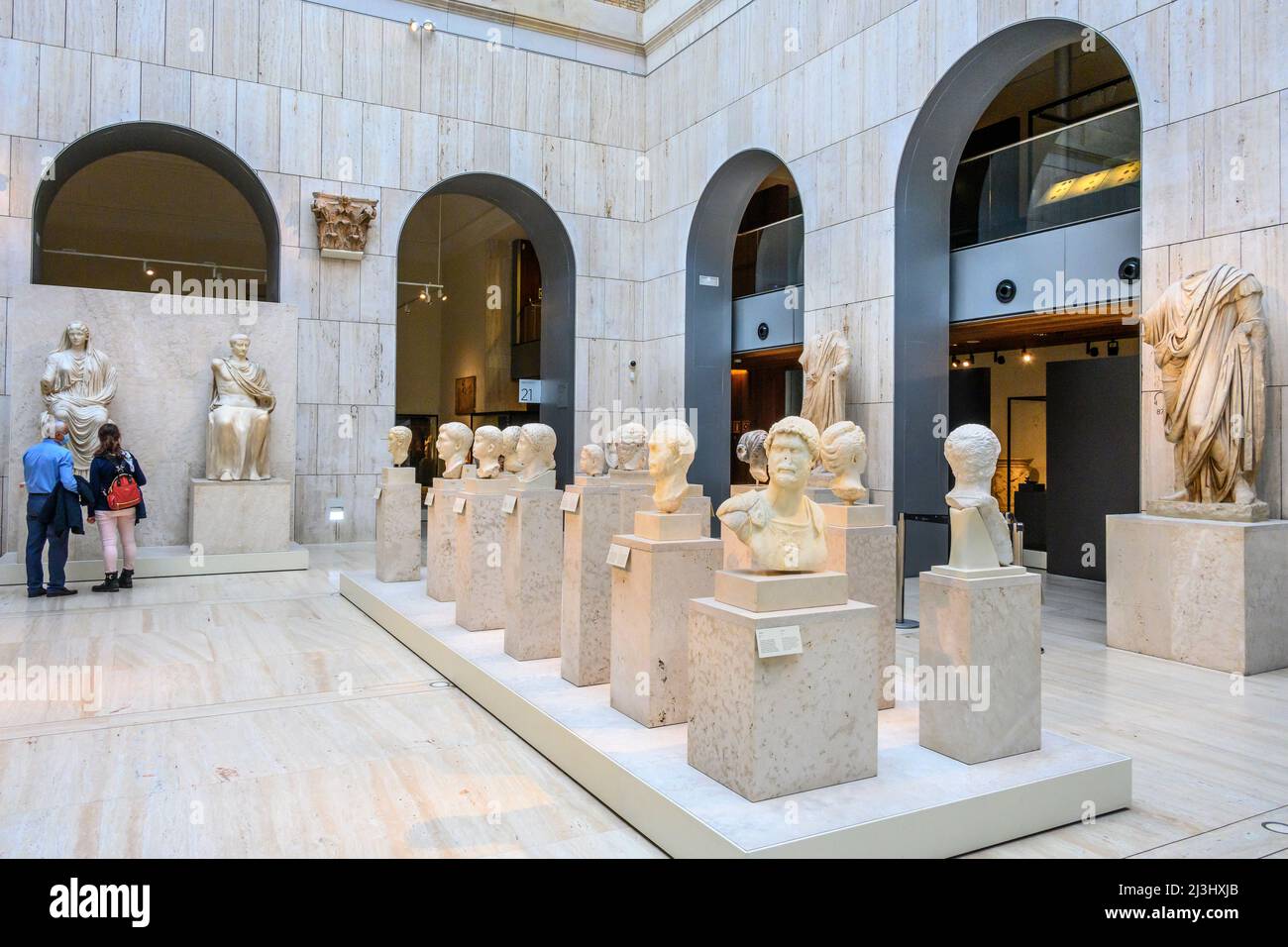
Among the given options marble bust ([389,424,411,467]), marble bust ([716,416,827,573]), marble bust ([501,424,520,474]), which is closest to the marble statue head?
marble bust ([501,424,520,474])

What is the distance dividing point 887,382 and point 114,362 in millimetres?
9179

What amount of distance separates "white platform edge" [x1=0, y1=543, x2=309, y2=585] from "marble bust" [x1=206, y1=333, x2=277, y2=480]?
103 centimetres

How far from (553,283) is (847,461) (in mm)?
11104

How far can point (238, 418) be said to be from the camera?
11.2 m

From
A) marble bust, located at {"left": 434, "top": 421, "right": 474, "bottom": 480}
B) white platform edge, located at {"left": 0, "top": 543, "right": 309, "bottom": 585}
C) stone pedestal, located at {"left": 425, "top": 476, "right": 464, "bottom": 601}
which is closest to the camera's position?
stone pedestal, located at {"left": 425, "top": 476, "right": 464, "bottom": 601}

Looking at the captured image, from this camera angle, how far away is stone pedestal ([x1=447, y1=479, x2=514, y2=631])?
6758 millimetres

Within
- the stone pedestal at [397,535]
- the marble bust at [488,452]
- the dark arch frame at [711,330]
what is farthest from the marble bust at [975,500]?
the dark arch frame at [711,330]

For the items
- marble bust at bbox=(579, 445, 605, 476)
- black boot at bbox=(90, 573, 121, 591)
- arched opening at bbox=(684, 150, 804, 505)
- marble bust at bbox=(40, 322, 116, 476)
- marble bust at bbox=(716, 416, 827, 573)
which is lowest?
black boot at bbox=(90, 573, 121, 591)

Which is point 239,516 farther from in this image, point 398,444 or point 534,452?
point 534,452

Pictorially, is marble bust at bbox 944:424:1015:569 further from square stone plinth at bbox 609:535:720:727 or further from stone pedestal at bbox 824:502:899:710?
square stone plinth at bbox 609:535:720:727

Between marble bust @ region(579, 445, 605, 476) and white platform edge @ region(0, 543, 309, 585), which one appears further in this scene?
white platform edge @ region(0, 543, 309, 585)

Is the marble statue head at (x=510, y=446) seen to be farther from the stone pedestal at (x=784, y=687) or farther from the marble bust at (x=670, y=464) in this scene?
the stone pedestal at (x=784, y=687)

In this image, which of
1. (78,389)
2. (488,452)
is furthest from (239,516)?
(488,452)

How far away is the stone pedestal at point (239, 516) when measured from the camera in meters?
10.9
